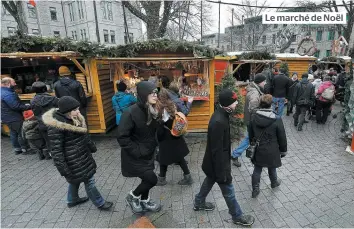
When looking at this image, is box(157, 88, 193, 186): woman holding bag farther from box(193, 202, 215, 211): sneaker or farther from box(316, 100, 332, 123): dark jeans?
box(316, 100, 332, 123): dark jeans

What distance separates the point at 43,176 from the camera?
14.7 feet

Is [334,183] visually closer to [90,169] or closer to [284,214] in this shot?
[284,214]

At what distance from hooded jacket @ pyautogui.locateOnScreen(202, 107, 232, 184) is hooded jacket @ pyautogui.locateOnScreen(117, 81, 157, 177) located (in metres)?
0.80

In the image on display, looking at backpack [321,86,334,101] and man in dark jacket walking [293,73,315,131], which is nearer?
man in dark jacket walking [293,73,315,131]

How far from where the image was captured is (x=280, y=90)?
6.98 meters

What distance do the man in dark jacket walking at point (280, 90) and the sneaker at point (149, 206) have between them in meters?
5.41

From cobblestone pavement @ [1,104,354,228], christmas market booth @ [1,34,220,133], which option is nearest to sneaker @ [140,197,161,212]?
cobblestone pavement @ [1,104,354,228]

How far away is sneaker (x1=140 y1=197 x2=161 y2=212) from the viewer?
3168mm

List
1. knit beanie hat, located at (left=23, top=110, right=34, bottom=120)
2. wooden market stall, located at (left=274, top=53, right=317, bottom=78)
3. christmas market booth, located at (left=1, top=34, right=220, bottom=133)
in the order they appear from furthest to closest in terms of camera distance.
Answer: wooden market stall, located at (left=274, top=53, right=317, bottom=78) < christmas market booth, located at (left=1, top=34, right=220, bottom=133) < knit beanie hat, located at (left=23, top=110, right=34, bottom=120)

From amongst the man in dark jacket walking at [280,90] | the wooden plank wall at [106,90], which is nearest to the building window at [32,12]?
the wooden plank wall at [106,90]

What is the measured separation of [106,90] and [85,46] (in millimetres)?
1779

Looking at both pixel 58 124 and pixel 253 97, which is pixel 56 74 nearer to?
pixel 58 124

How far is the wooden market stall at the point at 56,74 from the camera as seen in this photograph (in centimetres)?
550

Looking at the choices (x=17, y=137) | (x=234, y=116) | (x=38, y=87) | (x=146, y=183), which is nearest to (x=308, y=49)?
(x=234, y=116)
